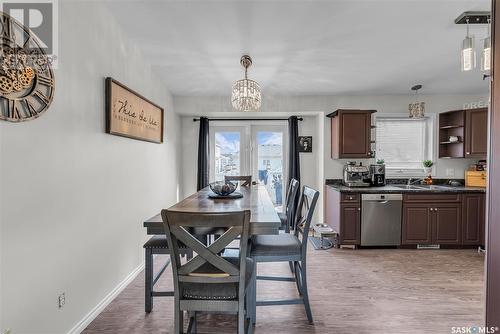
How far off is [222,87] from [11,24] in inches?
115

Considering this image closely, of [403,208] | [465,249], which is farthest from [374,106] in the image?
[465,249]

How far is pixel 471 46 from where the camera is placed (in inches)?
85.1

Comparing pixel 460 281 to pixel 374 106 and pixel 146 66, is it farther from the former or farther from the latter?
pixel 146 66

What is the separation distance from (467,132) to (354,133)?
1569mm

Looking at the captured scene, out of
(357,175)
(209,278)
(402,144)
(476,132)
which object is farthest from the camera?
(402,144)

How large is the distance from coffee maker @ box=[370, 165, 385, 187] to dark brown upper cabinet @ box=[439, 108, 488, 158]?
109 cm

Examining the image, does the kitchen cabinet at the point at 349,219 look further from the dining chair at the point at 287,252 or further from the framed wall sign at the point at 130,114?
the framed wall sign at the point at 130,114

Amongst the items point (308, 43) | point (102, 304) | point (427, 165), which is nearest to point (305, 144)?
point (427, 165)

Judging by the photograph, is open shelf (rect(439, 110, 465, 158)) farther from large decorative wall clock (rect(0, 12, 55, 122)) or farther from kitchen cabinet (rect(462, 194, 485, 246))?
large decorative wall clock (rect(0, 12, 55, 122))

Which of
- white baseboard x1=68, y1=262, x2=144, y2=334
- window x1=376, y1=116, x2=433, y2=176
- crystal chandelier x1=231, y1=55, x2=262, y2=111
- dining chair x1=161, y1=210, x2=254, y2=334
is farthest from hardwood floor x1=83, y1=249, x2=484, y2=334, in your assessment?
crystal chandelier x1=231, y1=55, x2=262, y2=111

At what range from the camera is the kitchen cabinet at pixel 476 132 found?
12.8 ft

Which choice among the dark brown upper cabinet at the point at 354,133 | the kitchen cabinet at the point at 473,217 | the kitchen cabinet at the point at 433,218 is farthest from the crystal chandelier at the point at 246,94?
the kitchen cabinet at the point at 473,217

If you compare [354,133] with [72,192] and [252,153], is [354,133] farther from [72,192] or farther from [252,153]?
[72,192]

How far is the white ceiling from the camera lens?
2.46 m
